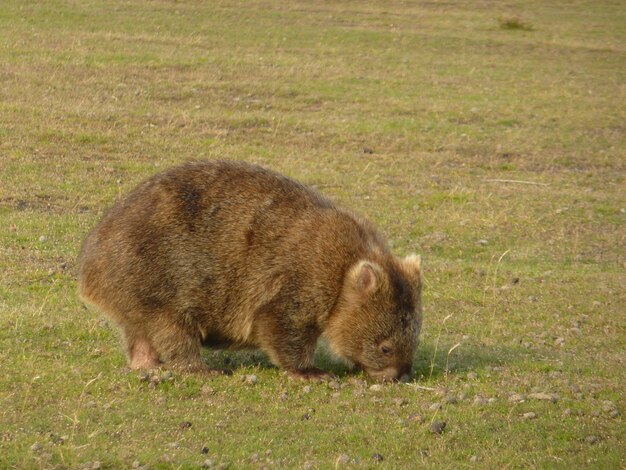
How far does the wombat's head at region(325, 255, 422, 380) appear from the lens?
773 cm

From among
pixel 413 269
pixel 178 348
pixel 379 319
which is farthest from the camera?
pixel 413 269

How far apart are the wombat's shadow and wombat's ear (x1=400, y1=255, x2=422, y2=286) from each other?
26.8 inches

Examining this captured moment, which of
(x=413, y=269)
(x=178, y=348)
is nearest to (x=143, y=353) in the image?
(x=178, y=348)

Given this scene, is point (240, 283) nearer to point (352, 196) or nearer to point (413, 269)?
point (413, 269)

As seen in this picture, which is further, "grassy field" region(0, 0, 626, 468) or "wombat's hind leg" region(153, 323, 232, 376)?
"wombat's hind leg" region(153, 323, 232, 376)

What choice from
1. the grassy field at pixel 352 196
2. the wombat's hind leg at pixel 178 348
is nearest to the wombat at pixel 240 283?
the wombat's hind leg at pixel 178 348

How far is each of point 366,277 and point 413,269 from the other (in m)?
0.51

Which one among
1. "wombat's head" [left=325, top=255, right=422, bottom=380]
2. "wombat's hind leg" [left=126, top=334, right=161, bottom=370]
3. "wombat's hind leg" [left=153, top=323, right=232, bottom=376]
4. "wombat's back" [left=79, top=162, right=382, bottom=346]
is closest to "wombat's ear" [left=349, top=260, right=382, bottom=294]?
"wombat's head" [left=325, top=255, right=422, bottom=380]

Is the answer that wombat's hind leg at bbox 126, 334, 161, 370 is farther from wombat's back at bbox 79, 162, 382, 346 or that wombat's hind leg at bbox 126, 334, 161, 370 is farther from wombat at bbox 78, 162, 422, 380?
wombat's back at bbox 79, 162, 382, 346

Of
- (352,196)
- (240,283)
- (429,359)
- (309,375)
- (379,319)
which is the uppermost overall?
(240,283)

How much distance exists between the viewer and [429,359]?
848cm

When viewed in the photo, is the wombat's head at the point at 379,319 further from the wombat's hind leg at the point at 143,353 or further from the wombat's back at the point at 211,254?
the wombat's hind leg at the point at 143,353

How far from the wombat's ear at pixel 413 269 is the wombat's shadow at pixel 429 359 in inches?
26.8

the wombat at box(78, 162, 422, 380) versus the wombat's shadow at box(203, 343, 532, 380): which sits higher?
the wombat at box(78, 162, 422, 380)
